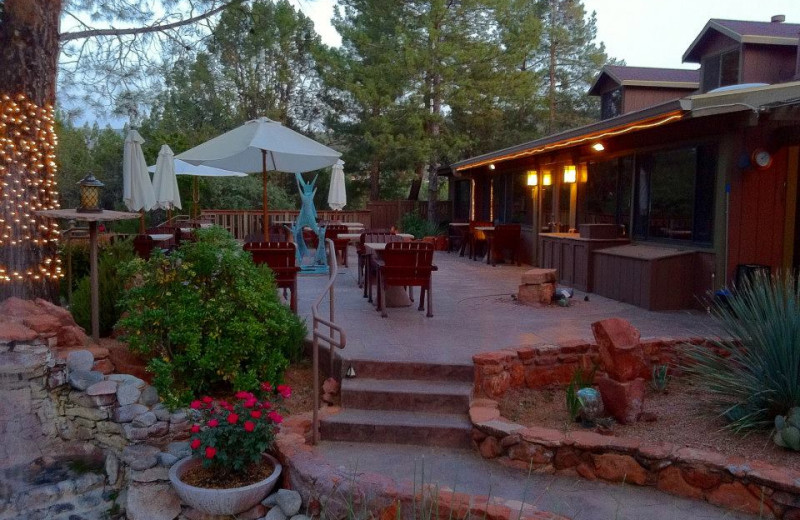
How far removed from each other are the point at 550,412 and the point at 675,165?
15.6 ft

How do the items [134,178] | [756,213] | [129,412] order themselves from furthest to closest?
[134,178]
[756,213]
[129,412]

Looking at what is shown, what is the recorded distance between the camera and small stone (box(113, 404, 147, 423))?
4480 millimetres

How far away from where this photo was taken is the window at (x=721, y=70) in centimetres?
1025

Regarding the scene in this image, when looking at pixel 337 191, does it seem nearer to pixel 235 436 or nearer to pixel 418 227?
pixel 418 227

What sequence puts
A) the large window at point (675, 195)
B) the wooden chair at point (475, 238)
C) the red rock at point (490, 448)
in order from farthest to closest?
the wooden chair at point (475, 238)
the large window at point (675, 195)
the red rock at point (490, 448)

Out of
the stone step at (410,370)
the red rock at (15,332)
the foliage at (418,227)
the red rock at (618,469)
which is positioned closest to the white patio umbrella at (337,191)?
the foliage at (418,227)

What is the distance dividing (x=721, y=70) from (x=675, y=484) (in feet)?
29.9

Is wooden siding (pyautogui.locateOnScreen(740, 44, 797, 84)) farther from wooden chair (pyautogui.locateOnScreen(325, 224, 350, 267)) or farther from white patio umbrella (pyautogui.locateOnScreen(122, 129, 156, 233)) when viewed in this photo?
white patio umbrella (pyautogui.locateOnScreen(122, 129, 156, 233))

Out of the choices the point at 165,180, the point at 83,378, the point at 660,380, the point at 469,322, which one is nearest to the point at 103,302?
the point at 83,378

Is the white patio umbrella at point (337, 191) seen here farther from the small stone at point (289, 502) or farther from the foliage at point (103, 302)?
the small stone at point (289, 502)

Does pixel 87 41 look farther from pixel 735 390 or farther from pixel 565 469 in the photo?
pixel 735 390

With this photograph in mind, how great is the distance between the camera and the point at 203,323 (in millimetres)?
4648

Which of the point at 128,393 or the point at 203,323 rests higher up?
the point at 203,323

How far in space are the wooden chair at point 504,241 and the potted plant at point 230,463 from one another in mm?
9303
